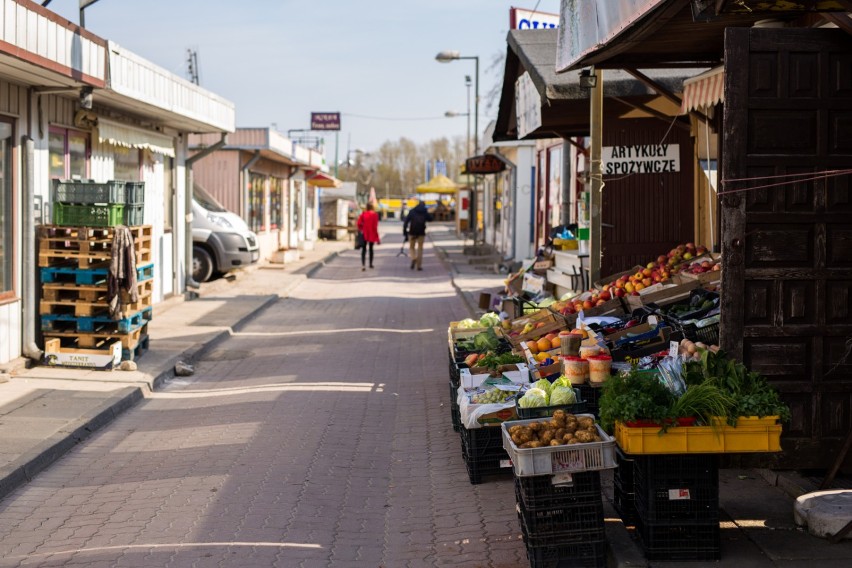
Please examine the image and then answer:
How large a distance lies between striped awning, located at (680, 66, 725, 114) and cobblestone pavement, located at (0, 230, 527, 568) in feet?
13.3

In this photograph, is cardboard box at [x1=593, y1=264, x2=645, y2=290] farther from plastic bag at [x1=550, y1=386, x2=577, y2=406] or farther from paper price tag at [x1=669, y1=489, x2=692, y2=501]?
paper price tag at [x1=669, y1=489, x2=692, y2=501]

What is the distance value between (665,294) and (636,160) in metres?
4.30

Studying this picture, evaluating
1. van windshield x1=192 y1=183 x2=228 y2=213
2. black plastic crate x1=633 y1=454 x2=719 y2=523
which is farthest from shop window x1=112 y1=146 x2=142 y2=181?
black plastic crate x1=633 y1=454 x2=719 y2=523

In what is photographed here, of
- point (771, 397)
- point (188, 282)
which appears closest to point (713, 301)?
point (771, 397)

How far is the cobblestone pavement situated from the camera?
6.29m

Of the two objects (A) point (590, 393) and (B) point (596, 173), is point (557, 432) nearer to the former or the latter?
(A) point (590, 393)

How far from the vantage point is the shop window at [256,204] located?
32156 millimetres

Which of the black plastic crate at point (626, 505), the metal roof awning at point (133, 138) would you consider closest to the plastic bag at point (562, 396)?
the black plastic crate at point (626, 505)

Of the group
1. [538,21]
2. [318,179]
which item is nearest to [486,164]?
[538,21]

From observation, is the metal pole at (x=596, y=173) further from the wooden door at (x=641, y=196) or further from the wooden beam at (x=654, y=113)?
the wooden door at (x=641, y=196)

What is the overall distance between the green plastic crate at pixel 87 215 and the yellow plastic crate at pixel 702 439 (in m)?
8.23

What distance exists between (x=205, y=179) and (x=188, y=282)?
905 centimetres

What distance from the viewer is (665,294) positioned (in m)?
10.0

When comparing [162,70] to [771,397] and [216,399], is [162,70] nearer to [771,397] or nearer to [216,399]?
[216,399]
